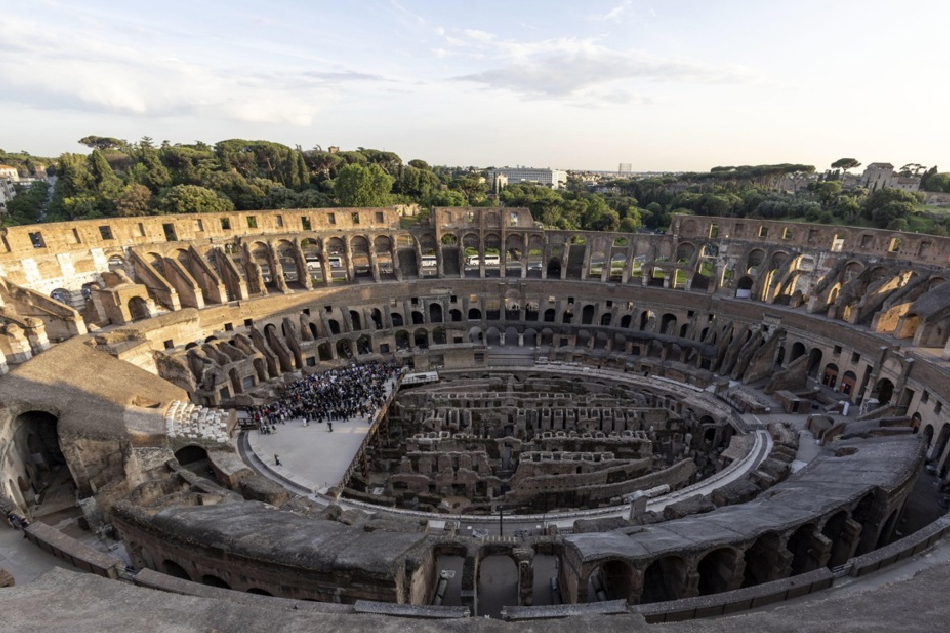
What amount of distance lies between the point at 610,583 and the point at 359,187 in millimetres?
48726

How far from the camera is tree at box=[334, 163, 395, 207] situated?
52.1 m

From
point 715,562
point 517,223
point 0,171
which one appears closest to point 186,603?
point 715,562

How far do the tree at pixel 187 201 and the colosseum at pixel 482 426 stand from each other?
706 inches

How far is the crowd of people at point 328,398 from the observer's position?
23.0m

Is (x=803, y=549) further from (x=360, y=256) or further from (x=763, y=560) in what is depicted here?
(x=360, y=256)

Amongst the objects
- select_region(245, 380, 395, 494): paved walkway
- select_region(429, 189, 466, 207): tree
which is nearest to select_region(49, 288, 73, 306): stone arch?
select_region(245, 380, 395, 494): paved walkway

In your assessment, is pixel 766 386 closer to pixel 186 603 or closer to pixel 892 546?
pixel 892 546

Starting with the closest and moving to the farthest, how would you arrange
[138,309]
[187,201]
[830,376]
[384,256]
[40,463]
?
Answer: [40,463] < [830,376] < [138,309] < [384,256] < [187,201]

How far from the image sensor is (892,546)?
436 inches

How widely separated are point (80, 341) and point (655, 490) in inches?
1078

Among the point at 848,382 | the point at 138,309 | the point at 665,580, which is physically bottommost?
the point at 665,580

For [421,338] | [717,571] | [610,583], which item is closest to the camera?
[610,583]

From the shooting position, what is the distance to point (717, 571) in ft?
40.7

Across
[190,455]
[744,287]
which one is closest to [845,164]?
[744,287]
